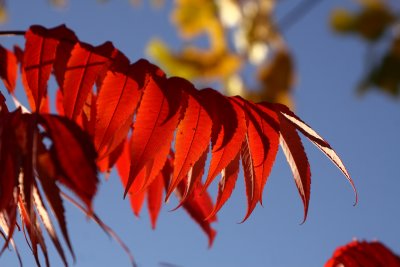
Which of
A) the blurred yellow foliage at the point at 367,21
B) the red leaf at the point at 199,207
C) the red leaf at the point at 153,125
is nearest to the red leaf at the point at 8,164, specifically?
the red leaf at the point at 153,125

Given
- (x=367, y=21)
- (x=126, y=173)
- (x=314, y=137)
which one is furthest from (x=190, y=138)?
(x=367, y=21)

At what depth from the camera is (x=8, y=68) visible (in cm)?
88

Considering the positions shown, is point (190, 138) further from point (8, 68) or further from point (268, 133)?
point (8, 68)

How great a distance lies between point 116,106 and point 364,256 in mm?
400

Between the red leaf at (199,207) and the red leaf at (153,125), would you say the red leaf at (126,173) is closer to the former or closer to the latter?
the red leaf at (199,207)

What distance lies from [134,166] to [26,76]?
7.8 inches

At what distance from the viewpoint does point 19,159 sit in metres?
0.49

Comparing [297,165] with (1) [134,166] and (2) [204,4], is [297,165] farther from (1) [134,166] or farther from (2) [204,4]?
(2) [204,4]

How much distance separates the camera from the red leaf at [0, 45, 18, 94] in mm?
850

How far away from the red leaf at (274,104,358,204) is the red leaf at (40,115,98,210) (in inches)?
13.2

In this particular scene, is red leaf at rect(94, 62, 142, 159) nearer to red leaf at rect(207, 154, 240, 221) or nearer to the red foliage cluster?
the red foliage cluster

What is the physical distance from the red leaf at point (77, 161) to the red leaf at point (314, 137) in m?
0.33

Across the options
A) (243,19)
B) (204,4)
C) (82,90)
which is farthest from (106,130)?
(204,4)

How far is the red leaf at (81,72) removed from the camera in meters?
0.69
